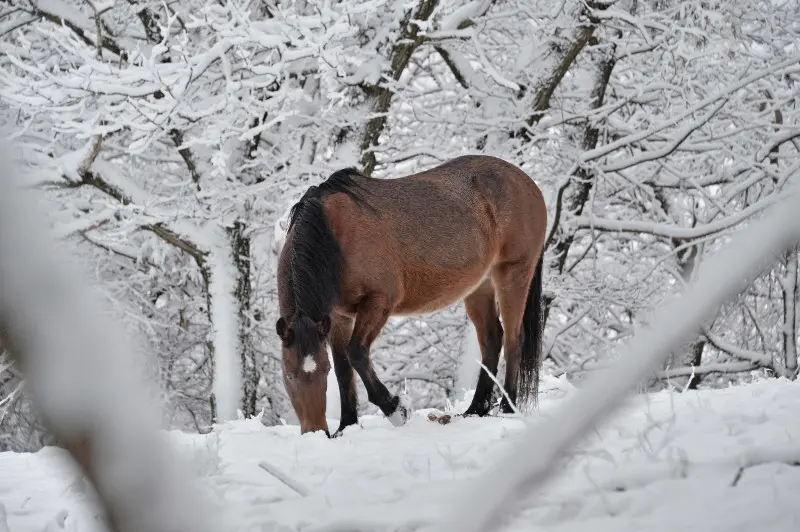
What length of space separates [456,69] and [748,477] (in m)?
7.62

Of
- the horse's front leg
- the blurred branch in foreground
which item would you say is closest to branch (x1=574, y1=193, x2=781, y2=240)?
the horse's front leg

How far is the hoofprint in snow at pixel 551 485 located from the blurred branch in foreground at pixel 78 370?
25.3 inches

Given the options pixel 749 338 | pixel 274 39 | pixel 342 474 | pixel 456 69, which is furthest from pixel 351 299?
pixel 749 338

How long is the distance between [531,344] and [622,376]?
4.62 m

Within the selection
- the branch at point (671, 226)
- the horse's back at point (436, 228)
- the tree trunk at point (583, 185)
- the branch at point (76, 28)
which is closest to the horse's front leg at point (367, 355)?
the horse's back at point (436, 228)

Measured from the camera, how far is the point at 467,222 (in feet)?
16.5

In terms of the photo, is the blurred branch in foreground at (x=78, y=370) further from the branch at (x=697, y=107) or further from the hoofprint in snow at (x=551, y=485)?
the branch at (x=697, y=107)

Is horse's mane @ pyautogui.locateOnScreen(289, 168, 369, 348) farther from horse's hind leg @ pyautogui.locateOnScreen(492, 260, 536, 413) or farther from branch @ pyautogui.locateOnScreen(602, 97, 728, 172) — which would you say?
branch @ pyautogui.locateOnScreen(602, 97, 728, 172)

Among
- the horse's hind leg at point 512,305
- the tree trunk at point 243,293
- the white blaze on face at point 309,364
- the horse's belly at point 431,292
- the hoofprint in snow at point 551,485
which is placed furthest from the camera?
the tree trunk at point 243,293

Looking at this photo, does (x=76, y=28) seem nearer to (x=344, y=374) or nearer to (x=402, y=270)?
(x=402, y=270)

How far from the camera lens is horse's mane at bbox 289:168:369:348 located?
411 cm

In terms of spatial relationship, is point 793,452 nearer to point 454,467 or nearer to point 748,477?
point 748,477

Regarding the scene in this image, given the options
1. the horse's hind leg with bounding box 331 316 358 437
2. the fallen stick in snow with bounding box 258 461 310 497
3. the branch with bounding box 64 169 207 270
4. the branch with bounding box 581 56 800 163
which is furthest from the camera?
the branch with bounding box 64 169 207 270

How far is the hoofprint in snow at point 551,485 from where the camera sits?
1.74 meters
